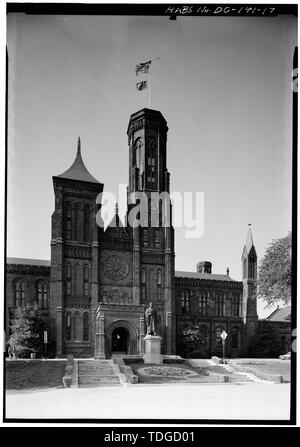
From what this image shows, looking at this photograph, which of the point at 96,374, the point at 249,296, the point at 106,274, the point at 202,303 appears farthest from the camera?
the point at 249,296

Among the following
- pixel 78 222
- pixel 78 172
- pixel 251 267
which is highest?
pixel 78 172

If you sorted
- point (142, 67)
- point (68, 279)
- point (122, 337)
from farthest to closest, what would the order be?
point (122, 337)
point (68, 279)
point (142, 67)

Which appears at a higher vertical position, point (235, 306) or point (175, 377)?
point (235, 306)

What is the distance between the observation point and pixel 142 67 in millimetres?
21750

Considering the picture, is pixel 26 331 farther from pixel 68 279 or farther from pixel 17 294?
pixel 68 279

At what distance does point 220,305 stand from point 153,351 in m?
10.7

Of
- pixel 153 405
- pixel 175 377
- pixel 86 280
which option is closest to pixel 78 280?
pixel 86 280

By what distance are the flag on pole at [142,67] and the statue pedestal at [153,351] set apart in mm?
15876

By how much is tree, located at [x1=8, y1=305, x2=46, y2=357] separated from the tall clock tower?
6724 millimetres

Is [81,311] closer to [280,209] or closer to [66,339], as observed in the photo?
[66,339]

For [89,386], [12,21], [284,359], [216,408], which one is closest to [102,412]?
[216,408]

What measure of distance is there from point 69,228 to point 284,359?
1444 cm

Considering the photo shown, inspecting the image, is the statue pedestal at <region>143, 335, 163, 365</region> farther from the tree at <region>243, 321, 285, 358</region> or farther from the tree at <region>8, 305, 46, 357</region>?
the tree at <region>243, 321, 285, 358</region>

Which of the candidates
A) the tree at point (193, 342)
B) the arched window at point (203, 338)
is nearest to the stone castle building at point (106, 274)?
the tree at point (193, 342)
